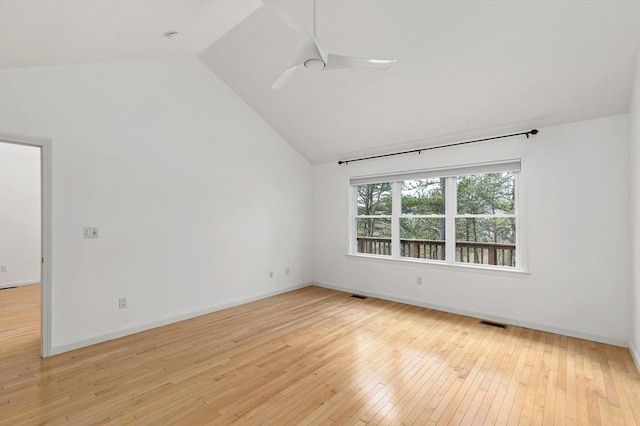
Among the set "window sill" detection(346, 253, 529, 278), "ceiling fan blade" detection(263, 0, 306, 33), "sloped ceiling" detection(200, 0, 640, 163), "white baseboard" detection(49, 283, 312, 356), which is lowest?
"white baseboard" detection(49, 283, 312, 356)

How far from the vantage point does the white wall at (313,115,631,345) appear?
3.15 metres

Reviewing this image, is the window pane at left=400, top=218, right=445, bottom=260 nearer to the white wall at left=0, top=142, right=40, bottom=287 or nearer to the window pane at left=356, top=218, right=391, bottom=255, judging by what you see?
the window pane at left=356, top=218, right=391, bottom=255

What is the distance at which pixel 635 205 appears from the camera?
2736 millimetres

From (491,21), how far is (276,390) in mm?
3556

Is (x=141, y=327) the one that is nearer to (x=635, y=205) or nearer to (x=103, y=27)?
(x=103, y=27)

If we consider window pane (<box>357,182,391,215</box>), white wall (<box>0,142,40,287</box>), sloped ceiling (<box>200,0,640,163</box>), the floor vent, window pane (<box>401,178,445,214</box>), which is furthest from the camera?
white wall (<box>0,142,40,287</box>)

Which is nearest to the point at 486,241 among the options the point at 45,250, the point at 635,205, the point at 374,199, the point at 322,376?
the point at 635,205

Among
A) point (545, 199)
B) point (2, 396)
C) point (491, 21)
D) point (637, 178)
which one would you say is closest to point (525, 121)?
point (545, 199)

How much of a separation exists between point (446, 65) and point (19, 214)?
8035mm

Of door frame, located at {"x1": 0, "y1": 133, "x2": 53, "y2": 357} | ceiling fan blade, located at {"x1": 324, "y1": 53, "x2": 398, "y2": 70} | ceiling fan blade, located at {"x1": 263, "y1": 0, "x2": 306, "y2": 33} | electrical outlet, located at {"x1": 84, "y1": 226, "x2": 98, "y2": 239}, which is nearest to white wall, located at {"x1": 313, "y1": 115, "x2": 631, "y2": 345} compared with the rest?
ceiling fan blade, located at {"x1": 324, "y1": 53, "x2": 398, "y2": 70}

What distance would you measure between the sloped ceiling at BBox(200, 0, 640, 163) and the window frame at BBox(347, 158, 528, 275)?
46cm

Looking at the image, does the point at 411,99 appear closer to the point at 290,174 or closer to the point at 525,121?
the point at 525,121

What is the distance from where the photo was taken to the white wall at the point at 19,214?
578cm

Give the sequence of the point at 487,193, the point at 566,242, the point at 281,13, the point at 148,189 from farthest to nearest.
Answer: the point at 487,193 → the point at 148,189 → the point at 566,242 → the point at 281,13
